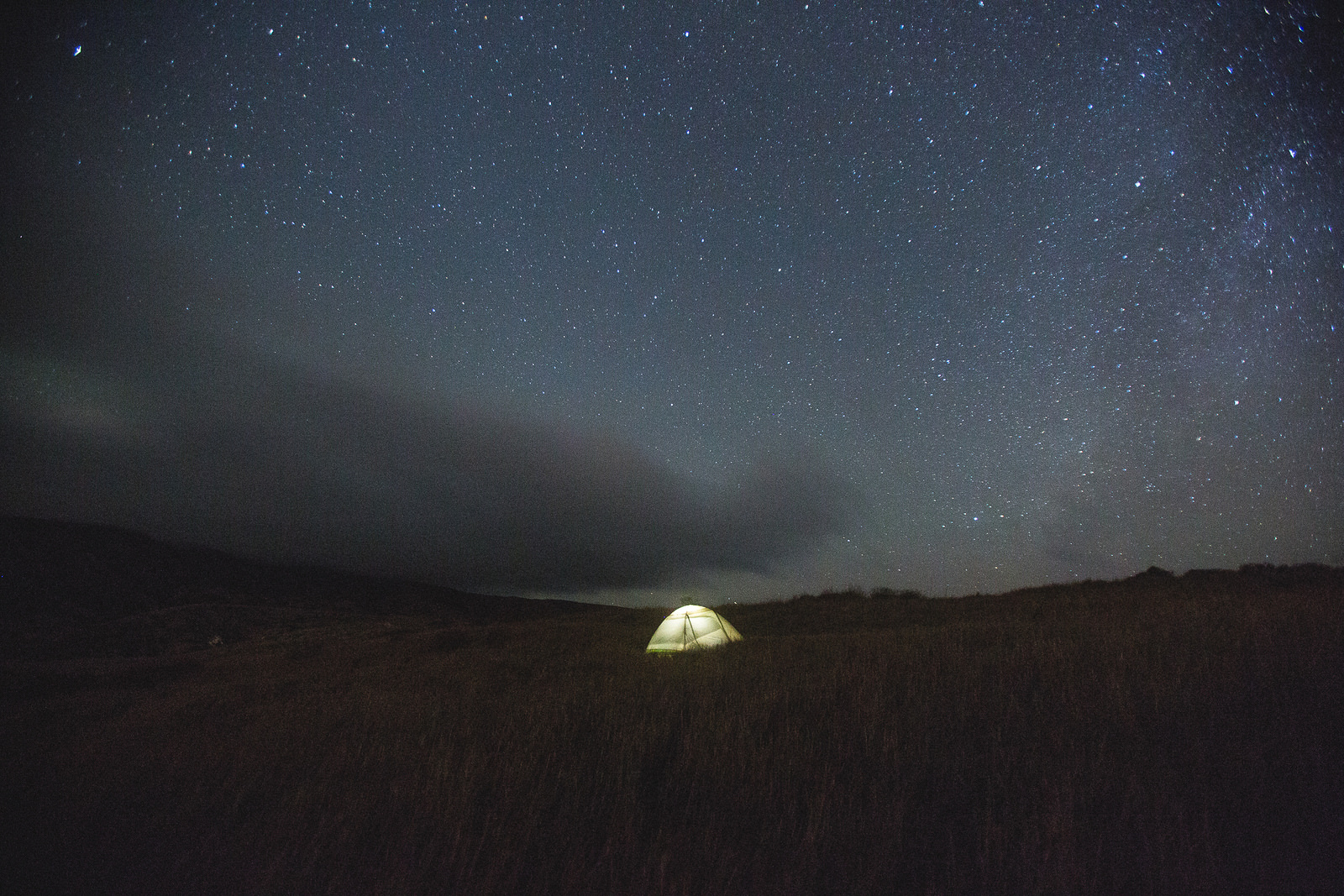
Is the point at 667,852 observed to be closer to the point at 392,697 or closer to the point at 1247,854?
the point at 1247,854

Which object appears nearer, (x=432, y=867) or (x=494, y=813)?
(x=432, y=867)

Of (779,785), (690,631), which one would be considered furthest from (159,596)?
(779,785)

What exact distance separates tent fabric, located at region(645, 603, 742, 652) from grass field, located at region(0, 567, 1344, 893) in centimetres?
877

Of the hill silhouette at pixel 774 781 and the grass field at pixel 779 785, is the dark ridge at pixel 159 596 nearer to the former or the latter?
the hill silhouette at pixel 774 781

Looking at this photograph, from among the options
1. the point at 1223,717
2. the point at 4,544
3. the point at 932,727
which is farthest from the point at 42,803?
the point at 4,544

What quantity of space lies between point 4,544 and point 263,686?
125029mm

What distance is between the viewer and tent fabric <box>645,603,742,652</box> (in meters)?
16.1

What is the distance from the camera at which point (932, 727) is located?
4547mm

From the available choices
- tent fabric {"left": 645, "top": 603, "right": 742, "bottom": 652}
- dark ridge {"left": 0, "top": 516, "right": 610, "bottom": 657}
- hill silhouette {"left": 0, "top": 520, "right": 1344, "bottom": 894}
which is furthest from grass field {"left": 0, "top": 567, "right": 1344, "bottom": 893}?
dark ridge {"left": 0, "top": 516, "right": 610, "bottom": 657}

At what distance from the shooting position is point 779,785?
3.69m

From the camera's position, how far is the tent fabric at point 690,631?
52.9ft

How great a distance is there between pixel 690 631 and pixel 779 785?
13.2 m

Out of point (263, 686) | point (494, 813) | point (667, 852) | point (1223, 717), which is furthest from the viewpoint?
point (263, 686)

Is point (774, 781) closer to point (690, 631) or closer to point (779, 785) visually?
point (779, 785)
